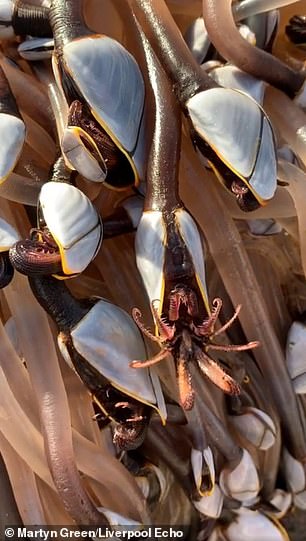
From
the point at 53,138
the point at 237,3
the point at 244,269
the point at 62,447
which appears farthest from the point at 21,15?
the point at 62,447

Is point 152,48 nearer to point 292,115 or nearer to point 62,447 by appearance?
point 292,115

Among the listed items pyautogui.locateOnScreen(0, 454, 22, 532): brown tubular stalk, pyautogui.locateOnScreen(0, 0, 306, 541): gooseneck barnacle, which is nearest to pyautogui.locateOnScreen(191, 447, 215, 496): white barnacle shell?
pyautogui.locateOnScreen(0, 0, 306, 541): gooseneck barnacle

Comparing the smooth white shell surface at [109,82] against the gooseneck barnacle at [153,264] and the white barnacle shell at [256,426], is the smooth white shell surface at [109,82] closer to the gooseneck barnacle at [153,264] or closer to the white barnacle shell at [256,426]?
the gooseneck barnacle at [153,264]

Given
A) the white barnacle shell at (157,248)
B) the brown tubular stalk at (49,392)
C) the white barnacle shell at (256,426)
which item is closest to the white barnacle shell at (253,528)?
the white barnacle shell at (256,426)

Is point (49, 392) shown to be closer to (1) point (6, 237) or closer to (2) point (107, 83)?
(1) point (6, 237)

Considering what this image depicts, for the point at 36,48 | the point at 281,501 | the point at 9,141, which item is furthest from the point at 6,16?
the point at 281,501

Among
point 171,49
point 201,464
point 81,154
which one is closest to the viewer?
point 81,154

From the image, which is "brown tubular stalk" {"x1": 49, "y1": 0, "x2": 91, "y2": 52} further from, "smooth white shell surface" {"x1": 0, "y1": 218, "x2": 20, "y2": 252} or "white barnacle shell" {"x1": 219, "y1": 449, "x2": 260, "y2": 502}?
"white barnacle shell" {"x1": 219, "y1": 449, "x2": 260, "y2": 502}
